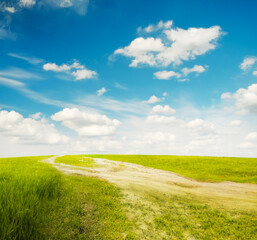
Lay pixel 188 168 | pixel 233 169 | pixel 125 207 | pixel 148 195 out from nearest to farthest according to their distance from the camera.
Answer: pixel 125 207 → pixel 148 195 → pixel 233 169 → pixel 188 168

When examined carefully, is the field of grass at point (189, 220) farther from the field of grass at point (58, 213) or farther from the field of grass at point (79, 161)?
the field of grass at point (79, 161)

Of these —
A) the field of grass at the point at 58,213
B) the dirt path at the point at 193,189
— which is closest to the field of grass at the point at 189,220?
the field of grass at the point at 58,213

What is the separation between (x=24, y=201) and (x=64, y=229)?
205 cm

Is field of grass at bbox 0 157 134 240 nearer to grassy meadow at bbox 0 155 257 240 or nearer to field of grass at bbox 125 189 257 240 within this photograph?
grassy meadow at bbox 0 155 257 240

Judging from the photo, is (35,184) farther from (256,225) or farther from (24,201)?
(256,225)

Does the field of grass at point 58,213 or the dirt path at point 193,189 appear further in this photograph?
the dirt path at point 193,189

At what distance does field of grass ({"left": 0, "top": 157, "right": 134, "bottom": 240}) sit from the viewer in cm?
673

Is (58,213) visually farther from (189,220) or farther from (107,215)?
(189,220)

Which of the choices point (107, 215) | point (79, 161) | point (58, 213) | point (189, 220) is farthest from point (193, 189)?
Result: point (79, 161)

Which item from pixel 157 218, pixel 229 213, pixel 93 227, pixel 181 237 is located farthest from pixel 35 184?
pixel 229 213

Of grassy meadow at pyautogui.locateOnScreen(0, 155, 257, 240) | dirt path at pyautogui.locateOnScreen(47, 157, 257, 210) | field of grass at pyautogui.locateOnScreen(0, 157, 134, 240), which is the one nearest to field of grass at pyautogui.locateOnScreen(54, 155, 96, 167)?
dirt path at pyautogui.locateOnScreen(47, 157, 257, 210)

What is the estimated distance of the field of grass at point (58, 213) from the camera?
673cm

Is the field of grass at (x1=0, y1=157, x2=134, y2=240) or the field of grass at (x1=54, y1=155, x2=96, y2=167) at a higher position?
the field of grass at (x1=0, y1=157, x2=134, y2=240)

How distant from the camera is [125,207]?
1073 centimetres
